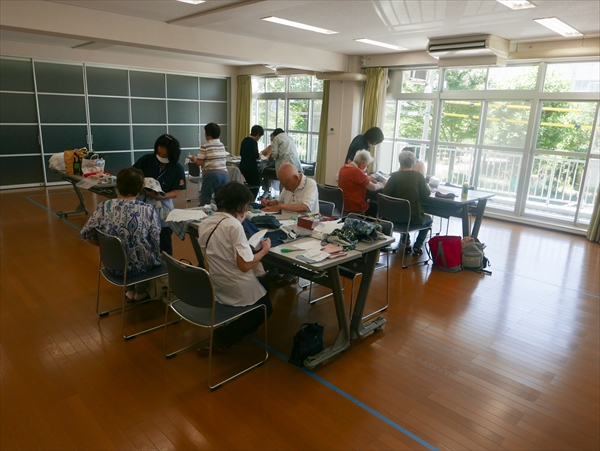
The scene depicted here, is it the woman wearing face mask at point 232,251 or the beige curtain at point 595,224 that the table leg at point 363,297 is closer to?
the woman wearing face mask at point 232,251

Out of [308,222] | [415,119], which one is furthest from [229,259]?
[415,119]

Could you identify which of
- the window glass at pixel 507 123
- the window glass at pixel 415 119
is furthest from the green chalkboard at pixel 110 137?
the window glass at pixel 507 123

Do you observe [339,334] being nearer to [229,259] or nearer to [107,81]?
[229,259]

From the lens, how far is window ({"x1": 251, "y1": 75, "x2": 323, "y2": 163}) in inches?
383

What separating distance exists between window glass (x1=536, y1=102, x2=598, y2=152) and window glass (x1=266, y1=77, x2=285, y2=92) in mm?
5772

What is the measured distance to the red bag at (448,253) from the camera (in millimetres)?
4707

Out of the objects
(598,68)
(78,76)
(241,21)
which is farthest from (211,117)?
(598,68)

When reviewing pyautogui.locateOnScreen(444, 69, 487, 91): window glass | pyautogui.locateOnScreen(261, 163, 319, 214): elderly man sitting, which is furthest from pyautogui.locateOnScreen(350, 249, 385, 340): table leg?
pyautogui.locateOnScreen(444, 69, 487, 91): window glass

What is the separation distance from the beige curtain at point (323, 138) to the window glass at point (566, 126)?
3892 mm

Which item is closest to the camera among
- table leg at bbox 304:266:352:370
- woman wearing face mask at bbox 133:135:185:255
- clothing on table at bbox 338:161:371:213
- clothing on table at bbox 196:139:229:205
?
table leg at bbox 304:266:352:370

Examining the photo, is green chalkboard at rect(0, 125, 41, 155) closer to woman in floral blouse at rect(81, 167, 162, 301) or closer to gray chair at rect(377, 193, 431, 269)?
woman in floral blouse at rect(81, 167, 162, 301)

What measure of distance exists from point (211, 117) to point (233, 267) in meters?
8.86

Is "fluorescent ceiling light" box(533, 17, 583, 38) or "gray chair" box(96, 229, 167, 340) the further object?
"fluorescent ceiling light" box(533, 17, 583, 38)

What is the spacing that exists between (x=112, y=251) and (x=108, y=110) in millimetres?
7254
